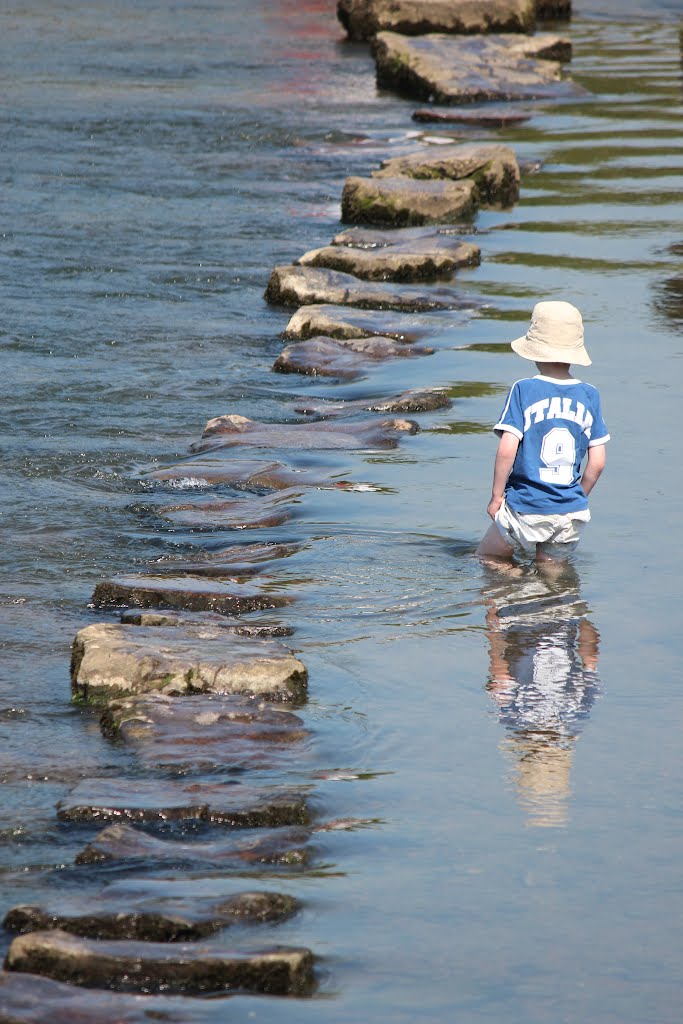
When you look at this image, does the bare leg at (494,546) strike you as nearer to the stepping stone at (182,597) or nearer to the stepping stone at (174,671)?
the stepping stone at (182,597)

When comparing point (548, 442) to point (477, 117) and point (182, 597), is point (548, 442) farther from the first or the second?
point (477, 117)

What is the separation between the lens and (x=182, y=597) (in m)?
5.49

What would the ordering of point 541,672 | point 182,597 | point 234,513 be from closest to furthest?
point 541,672 < point 182,597 < point 234,513

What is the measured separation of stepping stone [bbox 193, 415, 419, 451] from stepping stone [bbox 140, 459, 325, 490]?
0.36 meters

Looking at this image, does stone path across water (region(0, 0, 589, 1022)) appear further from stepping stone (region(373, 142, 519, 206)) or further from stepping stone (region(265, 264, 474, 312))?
stepping stone (region(373, 142, 519, 206))

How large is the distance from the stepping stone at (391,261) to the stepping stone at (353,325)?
3.62ft

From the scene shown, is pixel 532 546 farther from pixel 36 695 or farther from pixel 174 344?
pixel 174 344

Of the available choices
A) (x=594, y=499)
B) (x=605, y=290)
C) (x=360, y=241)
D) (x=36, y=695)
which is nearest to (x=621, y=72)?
(x=360, y=241)

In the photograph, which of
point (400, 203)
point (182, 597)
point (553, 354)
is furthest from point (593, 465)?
point (400, 203)

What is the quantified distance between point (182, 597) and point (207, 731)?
3.53ft

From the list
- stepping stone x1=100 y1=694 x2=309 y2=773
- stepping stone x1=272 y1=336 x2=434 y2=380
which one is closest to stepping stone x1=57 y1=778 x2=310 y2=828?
stepping stone x1=100 y1=694 x2=309 y2=773

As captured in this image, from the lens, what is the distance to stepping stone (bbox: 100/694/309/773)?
14.3ft

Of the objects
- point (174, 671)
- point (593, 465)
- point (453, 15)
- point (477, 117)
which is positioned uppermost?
point (453, 15)

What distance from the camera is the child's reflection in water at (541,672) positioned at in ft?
13.8
